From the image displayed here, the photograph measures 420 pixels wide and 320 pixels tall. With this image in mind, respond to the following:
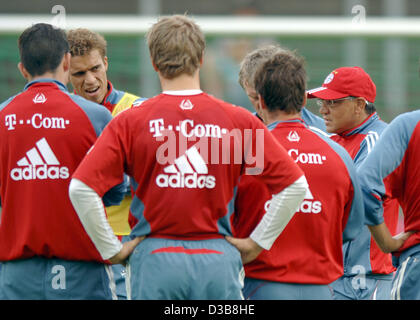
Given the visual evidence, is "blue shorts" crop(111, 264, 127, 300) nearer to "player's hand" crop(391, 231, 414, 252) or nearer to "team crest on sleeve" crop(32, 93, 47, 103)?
"team crest on sleeve" crop(32, 93, 47, 103)

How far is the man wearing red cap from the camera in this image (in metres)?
4.61

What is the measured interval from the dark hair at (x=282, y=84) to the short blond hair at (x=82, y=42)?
1.57 m

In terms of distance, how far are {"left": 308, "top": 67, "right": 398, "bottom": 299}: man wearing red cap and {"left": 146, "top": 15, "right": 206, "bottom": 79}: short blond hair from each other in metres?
1.53

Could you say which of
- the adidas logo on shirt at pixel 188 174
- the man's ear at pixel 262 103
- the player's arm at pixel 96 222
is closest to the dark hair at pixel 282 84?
the man's ear at pixel 262 103

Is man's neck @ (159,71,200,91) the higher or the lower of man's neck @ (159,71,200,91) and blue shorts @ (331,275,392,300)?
the higher

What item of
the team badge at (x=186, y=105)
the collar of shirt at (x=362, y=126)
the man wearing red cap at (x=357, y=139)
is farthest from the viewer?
the collar of shirt at (x=362, y=126)

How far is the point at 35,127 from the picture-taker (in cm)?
348

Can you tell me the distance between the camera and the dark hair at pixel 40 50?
363 centimetres

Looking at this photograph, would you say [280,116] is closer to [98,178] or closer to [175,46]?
[175,46]

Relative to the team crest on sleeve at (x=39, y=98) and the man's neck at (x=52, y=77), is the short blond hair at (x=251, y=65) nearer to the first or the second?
the man's neck at (x=52, y=77)

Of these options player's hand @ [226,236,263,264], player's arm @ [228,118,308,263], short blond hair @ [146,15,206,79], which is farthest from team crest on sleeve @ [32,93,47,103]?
player's hand @ [226,236,263,264]
